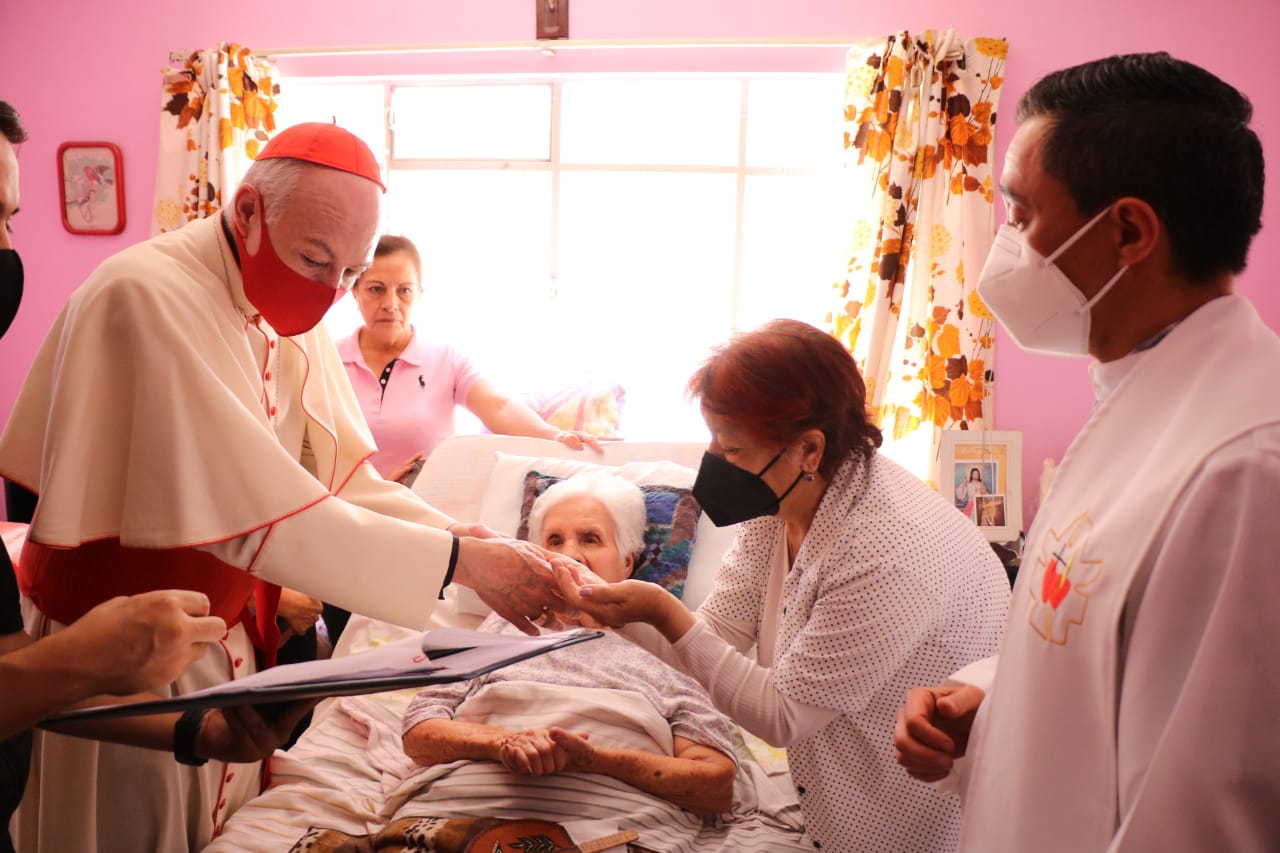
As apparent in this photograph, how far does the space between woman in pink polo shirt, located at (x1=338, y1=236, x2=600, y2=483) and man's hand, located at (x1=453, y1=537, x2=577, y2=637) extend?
169cm

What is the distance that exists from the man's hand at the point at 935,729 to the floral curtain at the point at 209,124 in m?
3.97

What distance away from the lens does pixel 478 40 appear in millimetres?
4230

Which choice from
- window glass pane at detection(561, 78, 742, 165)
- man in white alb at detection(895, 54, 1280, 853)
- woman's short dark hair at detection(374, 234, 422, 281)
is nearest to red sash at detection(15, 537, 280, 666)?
man in white alb at detection(895, 54, 1280, 853)

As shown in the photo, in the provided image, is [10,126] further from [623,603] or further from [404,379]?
[404,379]

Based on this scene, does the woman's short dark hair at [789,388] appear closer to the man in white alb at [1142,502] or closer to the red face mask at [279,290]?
the man in white alb at [1142,502]

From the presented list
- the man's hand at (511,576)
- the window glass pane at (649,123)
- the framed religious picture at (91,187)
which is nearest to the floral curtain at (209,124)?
the framed religious picture at (91,187)

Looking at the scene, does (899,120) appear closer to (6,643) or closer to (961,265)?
(961,265)

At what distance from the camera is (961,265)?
3.86m

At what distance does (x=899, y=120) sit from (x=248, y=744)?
3.42 meters

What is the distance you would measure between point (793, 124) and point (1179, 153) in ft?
11.5

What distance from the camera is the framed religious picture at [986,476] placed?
3.23m

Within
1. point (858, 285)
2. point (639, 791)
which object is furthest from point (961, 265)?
point (639, 791)

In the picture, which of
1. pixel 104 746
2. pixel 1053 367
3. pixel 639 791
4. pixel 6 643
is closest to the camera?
pixel 6 643

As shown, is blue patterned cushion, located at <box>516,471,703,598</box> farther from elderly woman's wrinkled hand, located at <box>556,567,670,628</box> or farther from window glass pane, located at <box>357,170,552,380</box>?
window glass pane, located at <box>357,170,552,380</box>
